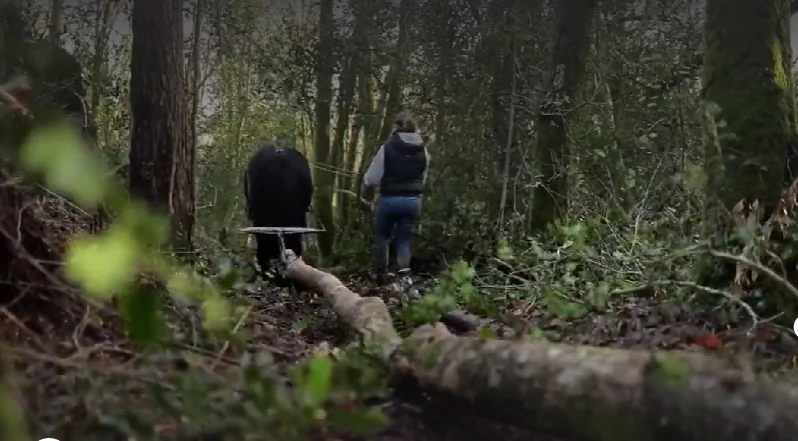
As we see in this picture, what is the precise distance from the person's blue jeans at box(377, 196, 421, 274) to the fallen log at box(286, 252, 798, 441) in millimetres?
1118

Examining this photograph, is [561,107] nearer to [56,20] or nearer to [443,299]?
[443,299]

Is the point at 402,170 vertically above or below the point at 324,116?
below

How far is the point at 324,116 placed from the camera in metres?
2.24

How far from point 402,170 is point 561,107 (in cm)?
42

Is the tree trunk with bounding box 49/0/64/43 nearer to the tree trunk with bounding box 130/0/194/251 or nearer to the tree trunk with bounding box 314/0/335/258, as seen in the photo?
the tree trunk with bounding box 130/0/194/251

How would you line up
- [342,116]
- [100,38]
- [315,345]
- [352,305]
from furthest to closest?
[342,116], [100,38], [352,305], [315,345]

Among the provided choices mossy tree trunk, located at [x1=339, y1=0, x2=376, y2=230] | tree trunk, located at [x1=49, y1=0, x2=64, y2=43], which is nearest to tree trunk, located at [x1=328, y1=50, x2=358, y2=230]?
mossy tree trunk, located at [x1=339, y1=0, x2=376, y2=230]

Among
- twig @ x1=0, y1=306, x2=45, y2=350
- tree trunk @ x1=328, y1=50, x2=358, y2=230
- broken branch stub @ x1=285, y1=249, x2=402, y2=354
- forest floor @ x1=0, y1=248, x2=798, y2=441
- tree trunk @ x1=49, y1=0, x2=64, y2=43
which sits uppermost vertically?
tree trunk @ x1=49, y1=0, x2=64, y2=43

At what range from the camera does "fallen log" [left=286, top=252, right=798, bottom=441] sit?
2.06 feet

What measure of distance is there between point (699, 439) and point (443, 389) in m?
0.25

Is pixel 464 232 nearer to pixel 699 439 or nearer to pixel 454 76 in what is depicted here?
pixel 454 76

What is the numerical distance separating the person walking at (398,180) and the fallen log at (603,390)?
1.18 metres

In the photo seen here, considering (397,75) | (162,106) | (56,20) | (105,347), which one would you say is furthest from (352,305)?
(397,75)

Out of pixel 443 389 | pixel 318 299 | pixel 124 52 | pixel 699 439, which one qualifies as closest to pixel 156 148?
pixel 124 52
